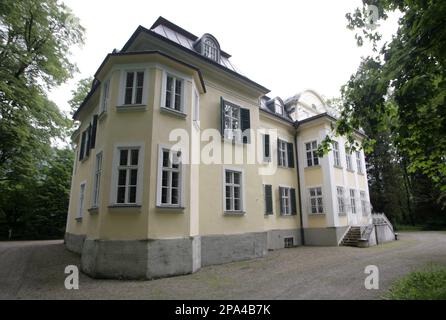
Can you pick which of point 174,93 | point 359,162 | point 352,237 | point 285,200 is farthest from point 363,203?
point 174,93

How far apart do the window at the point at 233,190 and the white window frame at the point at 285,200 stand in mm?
5202

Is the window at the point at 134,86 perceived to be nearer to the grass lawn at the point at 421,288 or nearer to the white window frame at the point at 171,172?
the white window frame at the point at 171,172

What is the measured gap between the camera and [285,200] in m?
16.5

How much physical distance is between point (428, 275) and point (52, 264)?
12.3m

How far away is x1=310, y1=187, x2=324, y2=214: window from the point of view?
1658 centimetres

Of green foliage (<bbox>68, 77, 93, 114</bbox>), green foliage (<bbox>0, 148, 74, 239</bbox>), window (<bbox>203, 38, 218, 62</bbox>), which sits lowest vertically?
green foliage (<bbox>0, 148, 74, 239</bbox>)

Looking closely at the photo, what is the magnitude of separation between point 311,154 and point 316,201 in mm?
3158

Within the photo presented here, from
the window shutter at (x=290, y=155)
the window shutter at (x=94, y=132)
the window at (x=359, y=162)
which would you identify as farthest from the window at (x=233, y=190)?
the window at (x=359, y=162)

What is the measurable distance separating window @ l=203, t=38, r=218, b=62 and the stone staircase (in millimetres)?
13027

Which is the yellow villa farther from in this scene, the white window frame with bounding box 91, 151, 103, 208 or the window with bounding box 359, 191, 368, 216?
the window with bounding box 359, 191, 368, 216

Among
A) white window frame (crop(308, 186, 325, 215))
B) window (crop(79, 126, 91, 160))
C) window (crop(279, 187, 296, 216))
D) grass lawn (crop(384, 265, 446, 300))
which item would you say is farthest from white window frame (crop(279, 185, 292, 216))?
window (crop(79, 126, 91, 160))

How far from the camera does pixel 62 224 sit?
25438mm

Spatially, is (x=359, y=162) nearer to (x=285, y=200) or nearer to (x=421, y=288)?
(x=285, y=200)

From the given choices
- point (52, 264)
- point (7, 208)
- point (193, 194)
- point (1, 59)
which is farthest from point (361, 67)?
point (7, 208)
